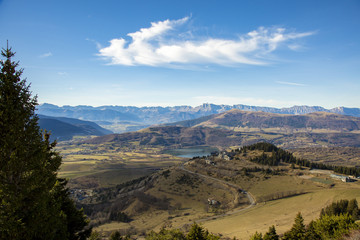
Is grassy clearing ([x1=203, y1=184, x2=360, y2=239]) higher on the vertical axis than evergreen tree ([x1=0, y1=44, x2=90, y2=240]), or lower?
lower

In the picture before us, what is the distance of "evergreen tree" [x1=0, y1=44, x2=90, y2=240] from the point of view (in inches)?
436

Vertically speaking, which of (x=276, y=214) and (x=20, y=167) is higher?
(x=20, y=167)

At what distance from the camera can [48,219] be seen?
13.2 m

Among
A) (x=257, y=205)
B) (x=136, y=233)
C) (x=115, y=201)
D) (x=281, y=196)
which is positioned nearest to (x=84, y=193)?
(x=115, y=201)

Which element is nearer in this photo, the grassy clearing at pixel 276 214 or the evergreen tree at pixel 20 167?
the evergreen tree at pixel 20 167

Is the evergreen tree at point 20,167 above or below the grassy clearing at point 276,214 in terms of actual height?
above

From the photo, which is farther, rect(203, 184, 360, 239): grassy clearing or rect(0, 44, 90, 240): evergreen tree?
rect(203, 184, 360, 239): grassy clearing

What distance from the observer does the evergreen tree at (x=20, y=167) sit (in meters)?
11.1

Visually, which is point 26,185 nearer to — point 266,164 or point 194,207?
point 194,207

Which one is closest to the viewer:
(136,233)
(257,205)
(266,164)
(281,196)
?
(136,233)

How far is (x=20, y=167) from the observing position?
11719 mm

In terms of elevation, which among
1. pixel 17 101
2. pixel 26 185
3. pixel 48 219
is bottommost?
pixel 48 219

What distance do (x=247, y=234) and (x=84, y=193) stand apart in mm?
118924

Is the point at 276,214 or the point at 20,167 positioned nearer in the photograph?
the point at 20,167
